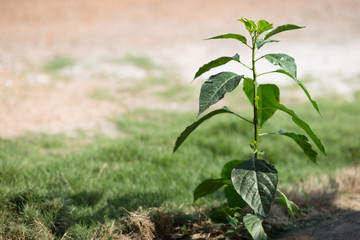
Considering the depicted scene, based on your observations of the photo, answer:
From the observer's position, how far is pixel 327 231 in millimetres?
1981

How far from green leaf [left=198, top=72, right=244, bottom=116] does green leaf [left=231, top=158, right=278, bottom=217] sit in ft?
1.10

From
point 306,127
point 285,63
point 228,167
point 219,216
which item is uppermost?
point 285,63

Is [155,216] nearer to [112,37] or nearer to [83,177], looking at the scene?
[83,177]

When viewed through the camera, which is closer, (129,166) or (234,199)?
(234,199)

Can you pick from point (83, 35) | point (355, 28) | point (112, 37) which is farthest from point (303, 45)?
point (83, 35)

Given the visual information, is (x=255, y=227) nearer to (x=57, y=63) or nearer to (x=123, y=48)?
(x=57, y=63)

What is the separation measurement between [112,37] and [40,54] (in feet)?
7.54

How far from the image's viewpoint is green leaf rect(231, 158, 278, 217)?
4.96 ft

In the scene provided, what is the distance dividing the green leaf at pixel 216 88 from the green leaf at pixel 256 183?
1.10ft

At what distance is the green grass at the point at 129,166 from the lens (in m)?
2.11

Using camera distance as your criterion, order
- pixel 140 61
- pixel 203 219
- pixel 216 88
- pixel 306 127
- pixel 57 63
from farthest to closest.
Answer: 1. pixel 140 61
2. pixel 57 63
3. pixel 203 219
4. pixel 306 127
5. pixel 216 88

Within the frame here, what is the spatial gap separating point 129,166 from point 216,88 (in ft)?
5.62

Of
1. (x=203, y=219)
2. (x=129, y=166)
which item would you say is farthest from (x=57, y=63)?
(x=203, y=219)

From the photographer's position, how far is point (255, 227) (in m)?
1.64
